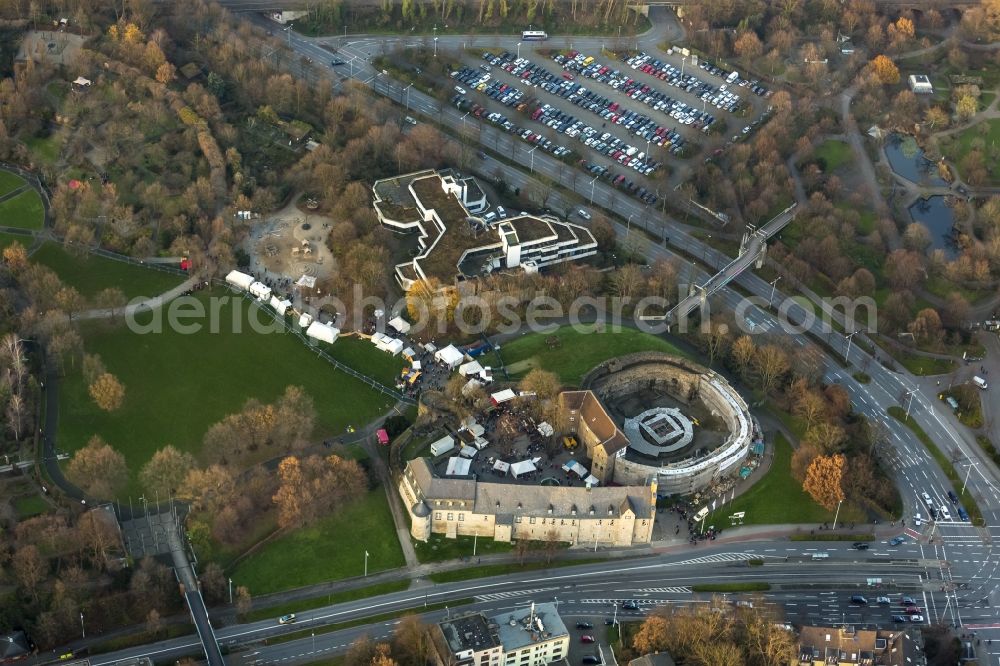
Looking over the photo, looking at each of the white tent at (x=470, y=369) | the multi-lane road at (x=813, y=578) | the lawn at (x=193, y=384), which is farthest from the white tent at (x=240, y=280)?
the multi-lane road at (x=813, y=578)

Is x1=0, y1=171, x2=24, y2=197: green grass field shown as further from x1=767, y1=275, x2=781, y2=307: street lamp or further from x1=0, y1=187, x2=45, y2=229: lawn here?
x1=767, y1=275, x2=781, y2=307: street lamp

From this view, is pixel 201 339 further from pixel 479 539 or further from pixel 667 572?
pixel 667 572

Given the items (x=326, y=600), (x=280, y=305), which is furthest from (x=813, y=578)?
(x=280, y=305)

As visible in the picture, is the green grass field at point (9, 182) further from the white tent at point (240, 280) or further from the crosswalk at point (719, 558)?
the crosswalk at point (719, 558)

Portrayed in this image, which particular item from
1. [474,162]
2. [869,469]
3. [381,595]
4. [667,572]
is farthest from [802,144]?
[381,595]

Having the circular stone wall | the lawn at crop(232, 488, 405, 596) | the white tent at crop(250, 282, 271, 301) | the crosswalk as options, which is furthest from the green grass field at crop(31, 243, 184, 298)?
the crosswalk

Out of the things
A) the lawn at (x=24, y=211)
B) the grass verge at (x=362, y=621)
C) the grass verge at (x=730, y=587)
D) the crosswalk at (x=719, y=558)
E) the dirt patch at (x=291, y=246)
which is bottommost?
the grass verge at (x=362, y=621)
